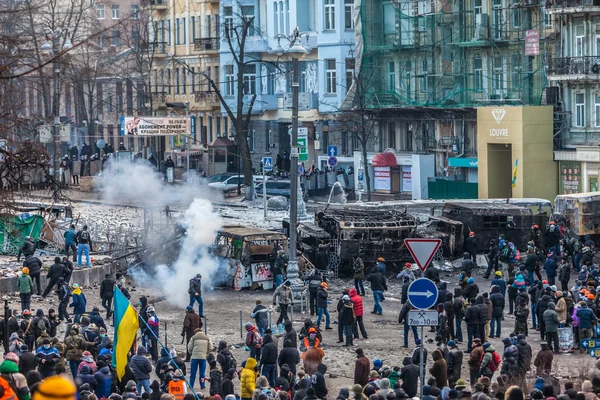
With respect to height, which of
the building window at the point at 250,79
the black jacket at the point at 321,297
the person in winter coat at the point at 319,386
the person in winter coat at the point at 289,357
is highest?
the building window at the point at 250,79

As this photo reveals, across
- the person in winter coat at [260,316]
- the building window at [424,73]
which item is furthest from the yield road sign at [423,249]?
the building window at [424,73]

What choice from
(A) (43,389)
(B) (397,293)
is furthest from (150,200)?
(A) (43,389)

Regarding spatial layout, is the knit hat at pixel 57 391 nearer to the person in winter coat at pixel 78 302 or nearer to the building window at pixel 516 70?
the person in winter coat at pixel 78 302

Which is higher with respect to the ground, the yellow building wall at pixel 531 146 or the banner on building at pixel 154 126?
the banner on building at pixel 154 126

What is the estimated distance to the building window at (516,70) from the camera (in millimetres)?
56719

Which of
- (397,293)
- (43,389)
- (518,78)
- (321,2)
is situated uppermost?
(321,2)

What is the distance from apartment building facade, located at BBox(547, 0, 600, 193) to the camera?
51906mm

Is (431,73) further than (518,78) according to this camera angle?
Yes

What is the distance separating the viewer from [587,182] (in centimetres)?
5166

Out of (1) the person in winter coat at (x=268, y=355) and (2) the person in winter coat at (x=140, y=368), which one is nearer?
(2) the person in winter coat at (x=140, y=368)

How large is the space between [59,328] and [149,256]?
28.1 ft

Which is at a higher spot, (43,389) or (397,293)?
(43,389)

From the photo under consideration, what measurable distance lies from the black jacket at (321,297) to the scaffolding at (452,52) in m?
27.4

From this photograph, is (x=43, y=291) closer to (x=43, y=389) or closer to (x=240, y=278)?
(x=240, y=278)
